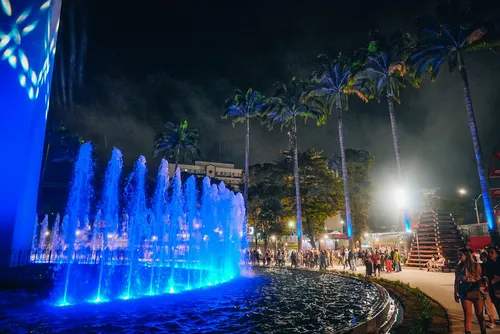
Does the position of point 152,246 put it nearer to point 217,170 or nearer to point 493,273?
point 493,273

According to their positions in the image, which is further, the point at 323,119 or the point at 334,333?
the point at 323,119

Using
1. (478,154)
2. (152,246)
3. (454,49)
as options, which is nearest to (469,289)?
(478,154)

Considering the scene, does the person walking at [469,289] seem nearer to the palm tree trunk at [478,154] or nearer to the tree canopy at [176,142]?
the palm tree trunk at [478,154]

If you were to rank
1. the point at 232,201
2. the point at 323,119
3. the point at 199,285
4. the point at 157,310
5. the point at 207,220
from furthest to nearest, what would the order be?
1. the point at 323,119
2. the point at 232,201
3. the point at 207,220
4. the point at 199,285
5. the point at 157,310

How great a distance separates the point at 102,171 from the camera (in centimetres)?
5659

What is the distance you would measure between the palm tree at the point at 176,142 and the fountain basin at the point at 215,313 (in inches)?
2011

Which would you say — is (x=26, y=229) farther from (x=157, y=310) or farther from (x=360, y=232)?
(x=360, y=232)

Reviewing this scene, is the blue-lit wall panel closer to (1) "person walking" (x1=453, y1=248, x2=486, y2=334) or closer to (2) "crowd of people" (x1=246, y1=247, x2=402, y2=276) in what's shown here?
(2) "crowd of people" (x1=246, y1=247, x2=402, y2=276)

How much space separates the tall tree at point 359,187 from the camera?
47.9 m

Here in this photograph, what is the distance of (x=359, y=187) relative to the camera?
4888 cm

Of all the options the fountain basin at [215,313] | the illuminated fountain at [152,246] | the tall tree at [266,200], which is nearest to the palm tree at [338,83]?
the tall tree at [266,200]

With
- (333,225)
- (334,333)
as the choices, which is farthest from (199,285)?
(333,225)

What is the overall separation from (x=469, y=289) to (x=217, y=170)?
96035 mm

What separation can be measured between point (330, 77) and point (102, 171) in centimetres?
4299
